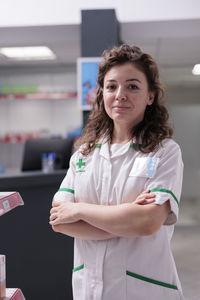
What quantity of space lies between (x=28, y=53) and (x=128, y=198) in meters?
5.45

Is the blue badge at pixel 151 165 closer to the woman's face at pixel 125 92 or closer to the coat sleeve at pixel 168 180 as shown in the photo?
the coat sleeve at pixel 168 180

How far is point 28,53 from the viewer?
635 cm

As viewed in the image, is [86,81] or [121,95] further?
[86,81]

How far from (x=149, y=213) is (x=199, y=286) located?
3038 millimetres

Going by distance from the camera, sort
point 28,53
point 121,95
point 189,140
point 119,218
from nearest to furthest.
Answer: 1. point 119,218
2. point 121,95
3. point 28,53
4. point 189,140

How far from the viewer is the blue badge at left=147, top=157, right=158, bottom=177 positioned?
1.40m

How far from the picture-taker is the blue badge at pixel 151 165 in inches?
55.0

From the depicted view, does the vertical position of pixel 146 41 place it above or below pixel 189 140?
above

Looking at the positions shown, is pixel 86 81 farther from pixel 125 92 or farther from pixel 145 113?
pixel 125 92

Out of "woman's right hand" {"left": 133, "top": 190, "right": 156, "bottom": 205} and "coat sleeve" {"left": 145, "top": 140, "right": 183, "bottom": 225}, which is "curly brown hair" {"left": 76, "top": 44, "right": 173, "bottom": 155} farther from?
"woman's right hand" {"left": 133, "top": 190, "right": 156, "bottom": 205}

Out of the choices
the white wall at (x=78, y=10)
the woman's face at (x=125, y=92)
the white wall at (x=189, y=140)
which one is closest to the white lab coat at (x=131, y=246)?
the woman's face at (x=125, y=92)

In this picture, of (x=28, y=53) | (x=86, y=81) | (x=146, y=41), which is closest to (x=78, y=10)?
A: (x=86, y=81)

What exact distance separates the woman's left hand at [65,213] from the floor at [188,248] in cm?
267

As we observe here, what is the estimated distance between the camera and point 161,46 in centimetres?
599
